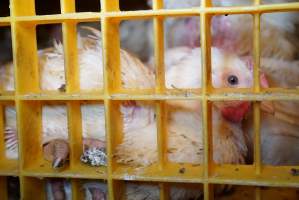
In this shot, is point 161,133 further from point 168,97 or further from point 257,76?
point 257,76

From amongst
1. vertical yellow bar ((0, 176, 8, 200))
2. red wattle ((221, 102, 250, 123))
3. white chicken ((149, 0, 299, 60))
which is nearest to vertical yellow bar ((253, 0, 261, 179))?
red wattle ((221, 102, 250, 123))

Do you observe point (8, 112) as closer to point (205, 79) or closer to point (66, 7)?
point (66, 7)

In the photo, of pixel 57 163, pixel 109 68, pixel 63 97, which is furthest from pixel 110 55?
pixel 57 163

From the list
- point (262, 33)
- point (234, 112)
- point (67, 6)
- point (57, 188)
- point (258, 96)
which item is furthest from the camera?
point (262, 33)

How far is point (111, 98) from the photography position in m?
0.87

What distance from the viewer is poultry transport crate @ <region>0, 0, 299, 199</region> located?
822mm

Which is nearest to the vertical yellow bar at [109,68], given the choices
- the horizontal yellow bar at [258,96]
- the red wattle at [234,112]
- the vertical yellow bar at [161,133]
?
the vertical yellow bar at [161,133]

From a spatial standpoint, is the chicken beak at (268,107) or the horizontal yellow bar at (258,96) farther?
the chicken beak at (268,107)

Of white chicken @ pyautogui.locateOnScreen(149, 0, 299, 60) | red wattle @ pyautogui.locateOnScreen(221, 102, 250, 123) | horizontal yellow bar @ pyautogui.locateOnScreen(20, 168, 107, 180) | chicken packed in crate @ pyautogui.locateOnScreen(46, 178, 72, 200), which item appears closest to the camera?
horizontal yellow bar @ pyautogui.locateOnScreen(20, 168, 107, 180)

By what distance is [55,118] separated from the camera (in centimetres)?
104

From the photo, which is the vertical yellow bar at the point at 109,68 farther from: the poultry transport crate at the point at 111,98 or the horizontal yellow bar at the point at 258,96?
the horizontal yellow bar at the point at 258,96

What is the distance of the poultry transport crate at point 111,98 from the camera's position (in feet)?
2.70

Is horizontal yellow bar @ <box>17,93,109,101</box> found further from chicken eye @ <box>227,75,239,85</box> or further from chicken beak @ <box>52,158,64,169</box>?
chicken eye @ <box>227,75,239,85</box>

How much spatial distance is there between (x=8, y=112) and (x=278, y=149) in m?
0.71
